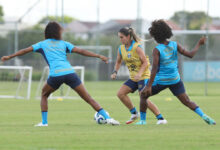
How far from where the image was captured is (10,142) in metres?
7.89

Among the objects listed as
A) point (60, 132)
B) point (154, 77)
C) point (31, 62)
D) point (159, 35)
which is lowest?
point (31, 62)

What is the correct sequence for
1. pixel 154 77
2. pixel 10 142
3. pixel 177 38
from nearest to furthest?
pixel 10 142 → pixel 154 77 → pixel 177 38

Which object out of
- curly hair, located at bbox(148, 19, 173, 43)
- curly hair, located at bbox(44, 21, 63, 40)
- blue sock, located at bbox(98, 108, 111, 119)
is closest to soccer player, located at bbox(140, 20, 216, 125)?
curly hair, located at bbox(148, 19, 173, 43)

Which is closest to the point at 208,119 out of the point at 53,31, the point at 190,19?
the point at 53,31

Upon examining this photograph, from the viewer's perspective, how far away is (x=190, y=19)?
123 ft

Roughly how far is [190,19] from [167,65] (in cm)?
2778

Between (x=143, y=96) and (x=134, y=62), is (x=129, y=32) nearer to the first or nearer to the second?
(x=134, y=62)

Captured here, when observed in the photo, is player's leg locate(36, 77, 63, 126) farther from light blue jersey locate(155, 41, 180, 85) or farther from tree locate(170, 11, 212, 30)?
tree locate(170, 11, 212, 30)

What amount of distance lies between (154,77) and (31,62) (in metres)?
28.0

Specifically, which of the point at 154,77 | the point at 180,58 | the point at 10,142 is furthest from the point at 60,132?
the point at 180,58

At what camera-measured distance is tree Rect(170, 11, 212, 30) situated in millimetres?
34325

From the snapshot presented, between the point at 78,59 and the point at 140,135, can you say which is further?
the point at 78,59

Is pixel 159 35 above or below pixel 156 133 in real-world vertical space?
above

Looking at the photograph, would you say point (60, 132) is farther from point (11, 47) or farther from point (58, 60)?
point (11, 47)
